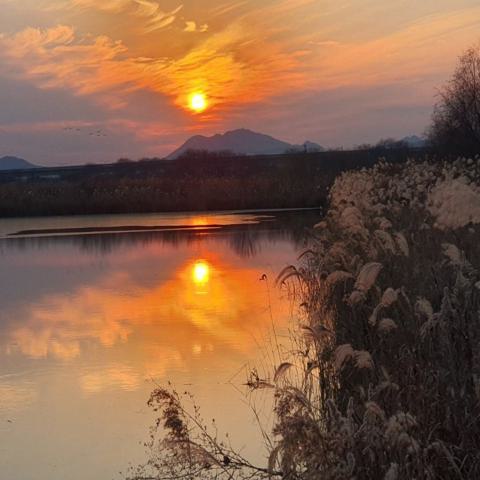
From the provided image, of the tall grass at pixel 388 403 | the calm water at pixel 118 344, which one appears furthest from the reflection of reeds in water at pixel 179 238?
the tall grass at pixel 388 403

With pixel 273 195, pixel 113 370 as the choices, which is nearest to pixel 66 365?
pixel 113 370

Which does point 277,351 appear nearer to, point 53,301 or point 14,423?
point 14,423

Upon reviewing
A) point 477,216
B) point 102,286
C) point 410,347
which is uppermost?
point 477,216

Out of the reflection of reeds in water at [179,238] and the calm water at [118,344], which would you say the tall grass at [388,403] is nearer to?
the calm water at [118,344]

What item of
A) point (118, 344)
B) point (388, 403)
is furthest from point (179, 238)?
point (388, 403)

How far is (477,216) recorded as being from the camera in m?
5.27

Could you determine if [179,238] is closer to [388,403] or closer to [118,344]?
[118,344]

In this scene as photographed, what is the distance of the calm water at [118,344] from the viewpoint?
15.8ft

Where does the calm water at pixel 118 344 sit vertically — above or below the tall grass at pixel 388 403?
below

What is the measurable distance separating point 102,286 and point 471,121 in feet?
Result: 111

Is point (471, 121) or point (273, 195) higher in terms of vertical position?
point (471, 121)

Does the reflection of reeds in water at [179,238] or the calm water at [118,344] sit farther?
the reflection of reeds in water at [179,238]

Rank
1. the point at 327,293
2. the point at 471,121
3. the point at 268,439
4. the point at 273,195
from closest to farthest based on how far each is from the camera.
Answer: the point at 268,439 < the point at 327,293 < the point at 273,195 < the point at 471,121

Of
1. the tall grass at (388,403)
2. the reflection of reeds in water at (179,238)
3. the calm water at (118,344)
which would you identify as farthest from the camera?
the reflection of reeds in water at (179,238)
